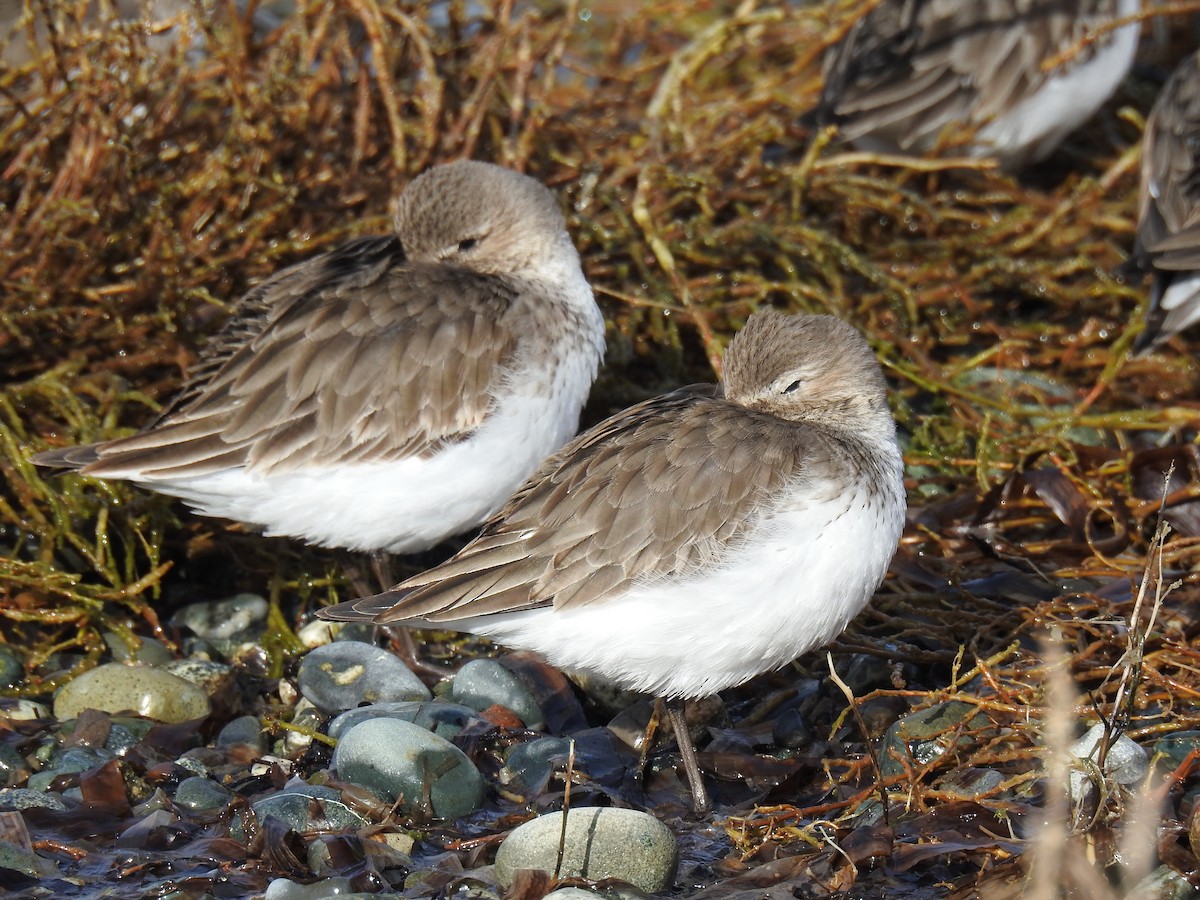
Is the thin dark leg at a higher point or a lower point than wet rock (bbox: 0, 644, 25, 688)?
lower

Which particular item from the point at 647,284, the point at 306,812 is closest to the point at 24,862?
the point at 306,812

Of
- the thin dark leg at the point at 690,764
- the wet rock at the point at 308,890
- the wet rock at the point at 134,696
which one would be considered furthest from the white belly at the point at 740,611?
the wet rock at the point at 134,696

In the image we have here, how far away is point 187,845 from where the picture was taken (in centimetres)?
420

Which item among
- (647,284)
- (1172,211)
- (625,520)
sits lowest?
(1172,211)

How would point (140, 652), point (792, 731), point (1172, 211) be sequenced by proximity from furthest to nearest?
point (1172, 211)
point (140, 652)
point (792, 731)

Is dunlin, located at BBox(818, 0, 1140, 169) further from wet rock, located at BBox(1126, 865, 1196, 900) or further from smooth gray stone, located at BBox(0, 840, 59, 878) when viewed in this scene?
smooth gray stone, located at BBox(0, 840, 59, 878)

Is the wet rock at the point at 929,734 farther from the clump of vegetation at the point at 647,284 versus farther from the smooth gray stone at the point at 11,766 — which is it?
the smooth gray stone at the point at 11,766

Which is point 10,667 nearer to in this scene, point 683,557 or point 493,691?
point 493,691

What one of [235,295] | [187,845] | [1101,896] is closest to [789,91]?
[235,295]

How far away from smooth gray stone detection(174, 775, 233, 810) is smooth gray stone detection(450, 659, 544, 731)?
0.87 metres

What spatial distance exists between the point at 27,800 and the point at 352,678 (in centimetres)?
114

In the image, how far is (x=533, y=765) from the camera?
460 centimetres

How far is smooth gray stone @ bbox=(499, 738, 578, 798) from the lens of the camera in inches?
179

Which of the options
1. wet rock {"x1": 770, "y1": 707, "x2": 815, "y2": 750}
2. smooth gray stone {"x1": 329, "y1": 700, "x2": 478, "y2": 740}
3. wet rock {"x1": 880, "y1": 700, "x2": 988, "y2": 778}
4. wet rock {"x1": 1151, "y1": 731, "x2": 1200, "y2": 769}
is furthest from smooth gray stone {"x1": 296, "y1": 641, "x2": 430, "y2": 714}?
wet rock {"x1": 1151, "y1": 731, "x2": 1200, "y2": 769}
